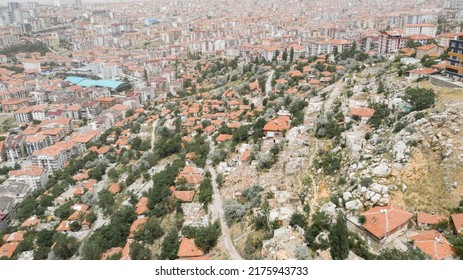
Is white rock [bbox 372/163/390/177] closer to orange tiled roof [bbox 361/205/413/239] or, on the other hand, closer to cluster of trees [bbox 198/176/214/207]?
orange tiled roof [bbox 361/205/413/239]

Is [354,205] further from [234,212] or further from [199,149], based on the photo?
[199,149]

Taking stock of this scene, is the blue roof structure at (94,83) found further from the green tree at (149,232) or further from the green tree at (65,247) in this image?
the green tree at (149,232)

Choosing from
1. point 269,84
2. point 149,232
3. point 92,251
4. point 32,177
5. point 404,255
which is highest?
point 404,255

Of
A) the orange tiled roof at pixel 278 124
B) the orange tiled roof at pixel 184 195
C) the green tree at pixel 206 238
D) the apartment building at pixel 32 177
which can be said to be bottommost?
the apartment building at pixel 32 177

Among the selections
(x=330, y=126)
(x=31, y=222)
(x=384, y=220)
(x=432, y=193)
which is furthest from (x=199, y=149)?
(x=432, y=193)

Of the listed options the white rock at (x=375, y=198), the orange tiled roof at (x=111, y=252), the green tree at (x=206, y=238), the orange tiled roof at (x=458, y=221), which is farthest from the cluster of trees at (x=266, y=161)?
the orange tiled roof at (x=458, y=221)

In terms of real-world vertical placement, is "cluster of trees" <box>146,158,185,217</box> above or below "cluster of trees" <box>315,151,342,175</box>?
below

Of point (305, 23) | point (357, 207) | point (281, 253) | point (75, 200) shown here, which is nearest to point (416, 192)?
point (357, 207)

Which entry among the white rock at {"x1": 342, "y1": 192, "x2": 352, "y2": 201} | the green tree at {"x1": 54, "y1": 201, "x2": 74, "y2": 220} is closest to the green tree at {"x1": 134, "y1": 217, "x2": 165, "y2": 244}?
the green tree at {"x1": 54, "y1": 201, "x2": 74, "y2": 220}
